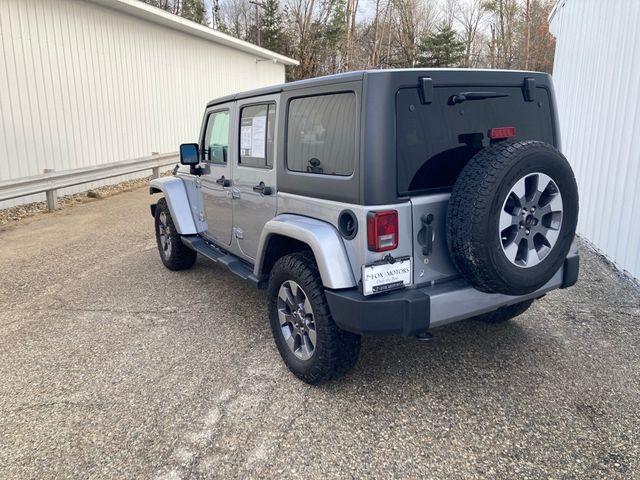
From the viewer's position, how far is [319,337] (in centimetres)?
295

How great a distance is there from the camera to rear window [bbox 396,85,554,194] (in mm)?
2709

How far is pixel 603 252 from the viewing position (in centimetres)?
578

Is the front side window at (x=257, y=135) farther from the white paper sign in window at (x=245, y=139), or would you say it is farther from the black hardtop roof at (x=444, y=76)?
the black hardtop roof at (x=444, y=76)

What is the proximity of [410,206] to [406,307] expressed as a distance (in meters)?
0.55

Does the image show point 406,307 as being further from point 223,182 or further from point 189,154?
point 189,154

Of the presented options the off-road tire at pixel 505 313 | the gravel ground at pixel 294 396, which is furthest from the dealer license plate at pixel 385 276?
the off-road tire at pixel 505 313

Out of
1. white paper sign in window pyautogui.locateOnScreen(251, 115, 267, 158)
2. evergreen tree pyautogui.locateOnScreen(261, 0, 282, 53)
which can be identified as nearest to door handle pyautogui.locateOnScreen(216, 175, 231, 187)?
white paper sign in window pyautogui.locateOnScreen(251, 115, 267, 158)

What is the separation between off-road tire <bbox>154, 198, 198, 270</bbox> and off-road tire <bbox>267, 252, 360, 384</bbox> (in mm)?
2505

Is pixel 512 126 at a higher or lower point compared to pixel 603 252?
higher

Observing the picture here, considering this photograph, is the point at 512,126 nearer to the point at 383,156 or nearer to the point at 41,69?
the point at 383,156

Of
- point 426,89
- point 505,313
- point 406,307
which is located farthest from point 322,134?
point 505,313

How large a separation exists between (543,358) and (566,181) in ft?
4.44

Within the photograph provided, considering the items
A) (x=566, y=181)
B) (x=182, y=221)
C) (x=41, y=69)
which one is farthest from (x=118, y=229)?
(x=566, y=181)

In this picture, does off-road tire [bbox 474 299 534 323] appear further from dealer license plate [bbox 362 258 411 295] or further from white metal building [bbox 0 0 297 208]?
white metal building [bbox 0 0 297 208]
